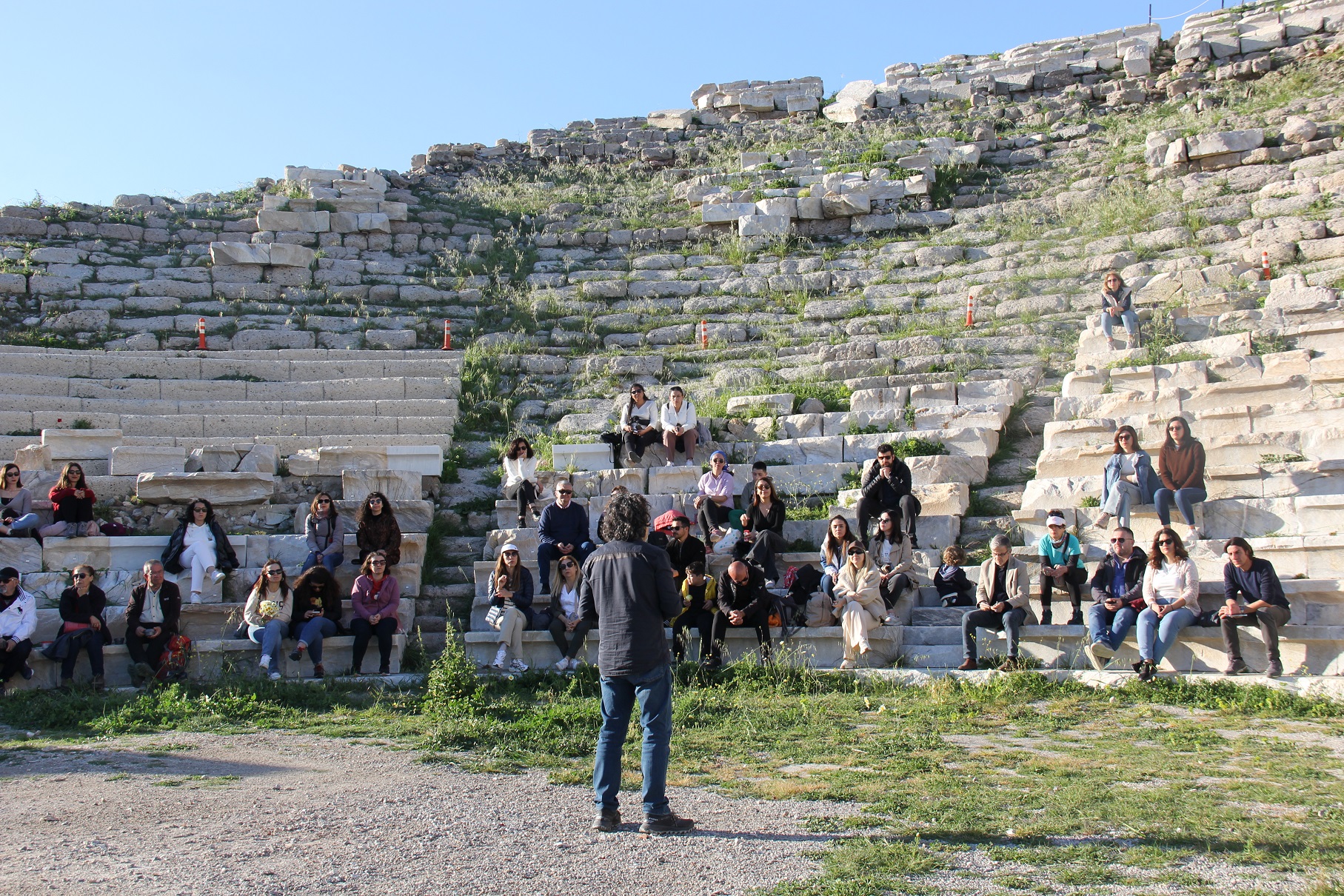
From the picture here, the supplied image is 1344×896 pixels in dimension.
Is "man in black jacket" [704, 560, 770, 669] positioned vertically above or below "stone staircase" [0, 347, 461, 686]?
below

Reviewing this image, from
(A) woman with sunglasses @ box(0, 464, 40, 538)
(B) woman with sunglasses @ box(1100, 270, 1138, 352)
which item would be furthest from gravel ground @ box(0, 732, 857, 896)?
(B) woman with sunglasses @ box(1100, 270, 1138, 352)

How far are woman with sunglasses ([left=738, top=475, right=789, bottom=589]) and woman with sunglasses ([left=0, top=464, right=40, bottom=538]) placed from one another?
6.18 meters

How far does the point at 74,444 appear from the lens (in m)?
11.7

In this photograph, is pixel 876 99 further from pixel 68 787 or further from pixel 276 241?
pixel 68 787

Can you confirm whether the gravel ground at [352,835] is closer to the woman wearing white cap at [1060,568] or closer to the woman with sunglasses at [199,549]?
the woman with sunglasses at [199,549]

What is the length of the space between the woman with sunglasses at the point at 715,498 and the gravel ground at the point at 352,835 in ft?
16.0

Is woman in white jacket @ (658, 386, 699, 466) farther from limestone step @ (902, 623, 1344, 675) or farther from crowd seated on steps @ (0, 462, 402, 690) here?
limestone step @ (902, 623, 1344, 675)

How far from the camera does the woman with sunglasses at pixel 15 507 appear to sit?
9.98 m

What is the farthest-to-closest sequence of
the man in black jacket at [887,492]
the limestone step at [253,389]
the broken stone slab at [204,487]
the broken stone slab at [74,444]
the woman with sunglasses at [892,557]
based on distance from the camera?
the limestone step at [253,389]
the broken stone slab at [74,444]
the broken stone slab at [204,487]
the man in black jacket at [887,492]
the woman with sunglasses at [892,557]

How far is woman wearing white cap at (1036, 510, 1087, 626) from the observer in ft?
29.0

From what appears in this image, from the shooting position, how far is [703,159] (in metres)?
21.5

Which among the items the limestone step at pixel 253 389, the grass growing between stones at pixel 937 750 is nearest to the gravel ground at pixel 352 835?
the grass growing between stones at pixel 937 750

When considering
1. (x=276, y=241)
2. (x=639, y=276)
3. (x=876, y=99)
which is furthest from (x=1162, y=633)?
(x=876, y=99)

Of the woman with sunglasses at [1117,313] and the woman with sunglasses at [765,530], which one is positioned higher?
the woman with sunglasses at [1117,313]
